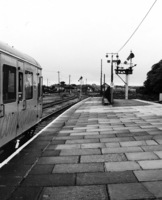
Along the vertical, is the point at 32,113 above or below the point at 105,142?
above

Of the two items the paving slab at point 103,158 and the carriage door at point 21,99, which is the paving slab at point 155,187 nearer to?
the paving slab at point 103,158

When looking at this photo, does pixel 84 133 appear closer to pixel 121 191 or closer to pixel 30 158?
pixel 30 158

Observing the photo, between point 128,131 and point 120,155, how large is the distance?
4.12 metres

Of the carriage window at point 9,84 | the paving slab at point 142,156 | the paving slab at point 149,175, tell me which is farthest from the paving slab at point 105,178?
the carriage window at point 9,84

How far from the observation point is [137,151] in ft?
25.3

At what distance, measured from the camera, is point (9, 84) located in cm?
713

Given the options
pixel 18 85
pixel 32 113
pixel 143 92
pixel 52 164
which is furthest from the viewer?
pixel 143 92

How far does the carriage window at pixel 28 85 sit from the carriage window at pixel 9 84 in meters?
1.44

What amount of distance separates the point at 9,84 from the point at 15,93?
2.05 ft

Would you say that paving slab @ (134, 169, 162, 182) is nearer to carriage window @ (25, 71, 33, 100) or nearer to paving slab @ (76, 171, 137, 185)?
paving slab @ (76, 171, 137, 185)

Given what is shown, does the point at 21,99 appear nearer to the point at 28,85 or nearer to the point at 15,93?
the point at 15,93

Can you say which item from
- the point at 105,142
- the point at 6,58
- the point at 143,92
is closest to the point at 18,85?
the point at 6,58

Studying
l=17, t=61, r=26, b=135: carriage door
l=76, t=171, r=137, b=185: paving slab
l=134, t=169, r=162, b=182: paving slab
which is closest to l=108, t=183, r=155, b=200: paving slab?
l=76, t=171, r=137, b=185: paving slab

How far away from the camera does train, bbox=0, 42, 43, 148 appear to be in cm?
670
